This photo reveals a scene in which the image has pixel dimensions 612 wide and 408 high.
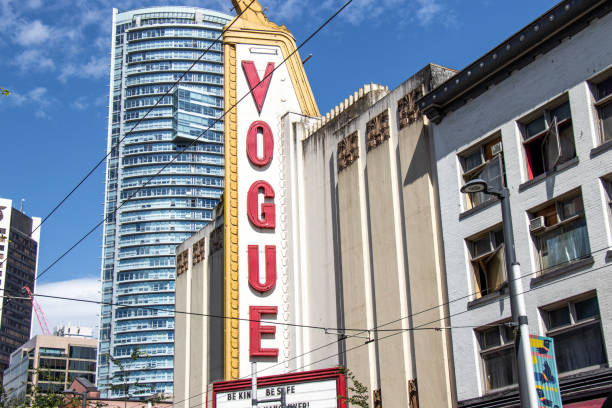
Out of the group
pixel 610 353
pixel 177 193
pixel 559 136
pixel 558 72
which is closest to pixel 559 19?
pixel 558 72

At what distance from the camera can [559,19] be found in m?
22.8

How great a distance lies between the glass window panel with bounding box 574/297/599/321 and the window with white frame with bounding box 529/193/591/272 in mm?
1199

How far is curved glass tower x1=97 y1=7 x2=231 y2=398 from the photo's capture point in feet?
484

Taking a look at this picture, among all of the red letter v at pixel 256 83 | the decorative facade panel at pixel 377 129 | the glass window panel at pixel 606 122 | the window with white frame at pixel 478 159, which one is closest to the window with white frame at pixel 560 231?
the glass window panel at pixel 606 122

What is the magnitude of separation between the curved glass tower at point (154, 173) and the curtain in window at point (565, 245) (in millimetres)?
125751

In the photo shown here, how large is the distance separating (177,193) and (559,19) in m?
132

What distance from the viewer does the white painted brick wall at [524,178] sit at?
21.2 metres

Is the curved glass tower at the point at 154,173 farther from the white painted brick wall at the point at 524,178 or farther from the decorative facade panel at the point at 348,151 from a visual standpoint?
the white painted brick wall at the point at 524,178

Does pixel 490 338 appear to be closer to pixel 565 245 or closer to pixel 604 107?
pixel 565 245

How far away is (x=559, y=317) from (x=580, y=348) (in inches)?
47.3

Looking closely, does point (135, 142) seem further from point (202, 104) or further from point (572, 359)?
point (572, 359)

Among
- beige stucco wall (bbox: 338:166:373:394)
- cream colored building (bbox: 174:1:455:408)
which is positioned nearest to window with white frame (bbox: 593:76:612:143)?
cream colored building (bbox: 174:1:455:408)

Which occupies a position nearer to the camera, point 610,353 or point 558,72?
point 610,353

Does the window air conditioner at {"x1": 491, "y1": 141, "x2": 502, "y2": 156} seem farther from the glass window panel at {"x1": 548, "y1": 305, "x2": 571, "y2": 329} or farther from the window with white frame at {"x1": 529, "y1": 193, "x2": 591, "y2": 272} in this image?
the glass window panel at {"x1": 548, "y1": 305, "x2": 571, "y2": 329}
